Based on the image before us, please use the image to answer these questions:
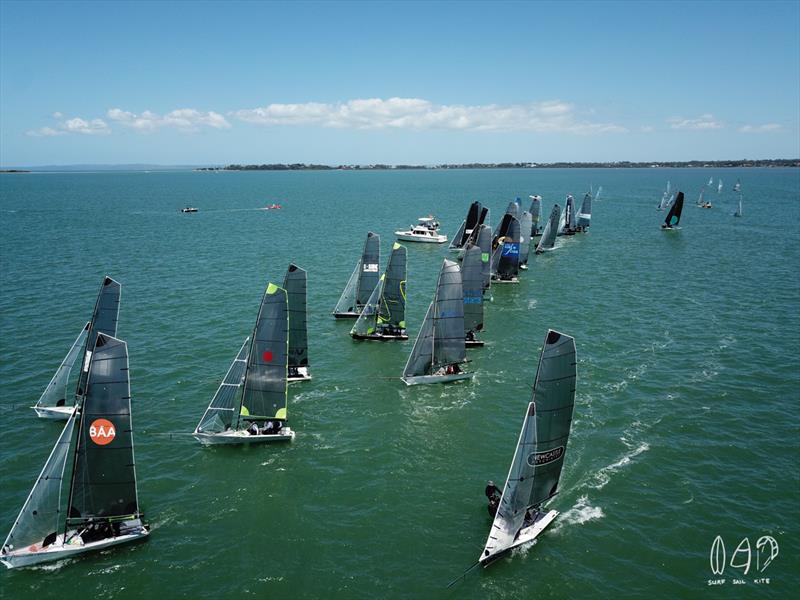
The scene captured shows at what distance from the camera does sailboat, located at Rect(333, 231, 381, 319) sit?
54812 millimetres

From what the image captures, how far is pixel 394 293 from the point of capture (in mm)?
50625

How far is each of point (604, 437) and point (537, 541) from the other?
11580mm

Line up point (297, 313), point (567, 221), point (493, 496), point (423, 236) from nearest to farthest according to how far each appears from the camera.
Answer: point (493, 496)
point (297, 313)
point (423, 236)
point (567, 221)

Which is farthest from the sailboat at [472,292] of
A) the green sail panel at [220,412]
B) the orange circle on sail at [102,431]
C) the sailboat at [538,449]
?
the orange circle on sail at [102,431]

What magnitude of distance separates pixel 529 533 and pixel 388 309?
93.8 ft

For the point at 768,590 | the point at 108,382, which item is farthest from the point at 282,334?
Answer: the point at 768,590

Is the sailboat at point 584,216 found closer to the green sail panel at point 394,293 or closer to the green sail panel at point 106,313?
the green sail panel at point 394,293

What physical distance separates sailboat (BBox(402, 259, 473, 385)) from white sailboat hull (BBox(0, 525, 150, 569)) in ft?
73.4

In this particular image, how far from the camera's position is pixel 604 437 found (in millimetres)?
34875

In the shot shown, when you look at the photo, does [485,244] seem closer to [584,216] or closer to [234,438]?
[234,438]

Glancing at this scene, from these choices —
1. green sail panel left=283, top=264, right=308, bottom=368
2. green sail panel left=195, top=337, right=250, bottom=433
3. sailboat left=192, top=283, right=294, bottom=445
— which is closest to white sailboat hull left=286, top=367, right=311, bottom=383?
green sail panel left=283, top=264, right=308, bottom=368

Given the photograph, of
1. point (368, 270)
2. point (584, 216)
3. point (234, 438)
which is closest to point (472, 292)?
point (368, 270)

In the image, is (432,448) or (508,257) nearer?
(432,448)

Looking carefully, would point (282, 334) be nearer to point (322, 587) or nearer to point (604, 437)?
point (322, 587)
